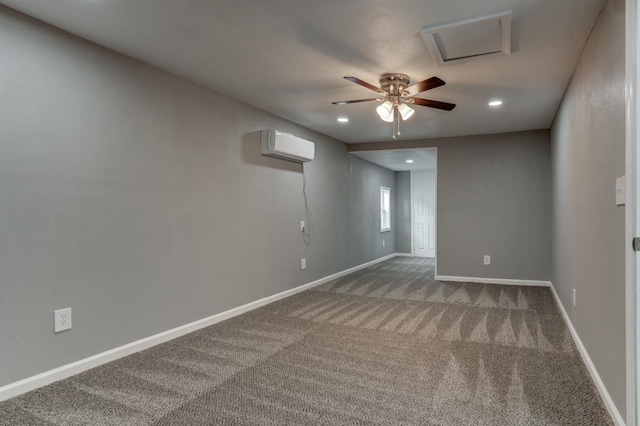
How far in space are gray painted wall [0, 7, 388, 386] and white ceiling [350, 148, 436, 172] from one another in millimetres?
2847

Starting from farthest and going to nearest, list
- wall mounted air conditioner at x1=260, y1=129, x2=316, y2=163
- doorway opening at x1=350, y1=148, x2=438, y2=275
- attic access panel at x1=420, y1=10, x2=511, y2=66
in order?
doorway opening at x1=350, y1=148, x2=438, y2=275 < wall mounted air conditioner at x1=260, y1=129, x2=316, y2=163 < attic access panel at x1=420, y1=10, x2=511, y2=66

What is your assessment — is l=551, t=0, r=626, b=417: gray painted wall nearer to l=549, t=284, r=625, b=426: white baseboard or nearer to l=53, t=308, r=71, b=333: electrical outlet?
l=549, t=284, r=625, b=426: white baseboard

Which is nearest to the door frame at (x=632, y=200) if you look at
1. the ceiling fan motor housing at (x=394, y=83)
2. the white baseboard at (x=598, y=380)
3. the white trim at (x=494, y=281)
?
the white baseboard at (x=598, y=380)

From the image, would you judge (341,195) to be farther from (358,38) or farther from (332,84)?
(358,38)

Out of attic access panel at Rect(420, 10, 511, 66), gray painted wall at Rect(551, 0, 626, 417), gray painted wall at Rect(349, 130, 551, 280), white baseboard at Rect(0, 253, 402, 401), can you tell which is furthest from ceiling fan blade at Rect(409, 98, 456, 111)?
gray painted wall at Rect(349, 130, 551, 280)

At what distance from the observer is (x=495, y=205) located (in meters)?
5.75

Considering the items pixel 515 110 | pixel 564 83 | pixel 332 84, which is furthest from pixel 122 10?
pixel 515 110

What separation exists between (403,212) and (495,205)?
3758mm

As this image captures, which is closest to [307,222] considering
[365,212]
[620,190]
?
[365,212]

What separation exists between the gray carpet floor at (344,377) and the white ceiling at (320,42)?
2.17 metres

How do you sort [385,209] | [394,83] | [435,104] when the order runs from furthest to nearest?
Result: [385,209] < [394,83] < [435,104]

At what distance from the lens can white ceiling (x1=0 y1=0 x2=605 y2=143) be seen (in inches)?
86.4

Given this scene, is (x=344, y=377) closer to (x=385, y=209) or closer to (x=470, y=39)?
(x=470, y=39)

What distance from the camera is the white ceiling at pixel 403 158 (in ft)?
21.6
